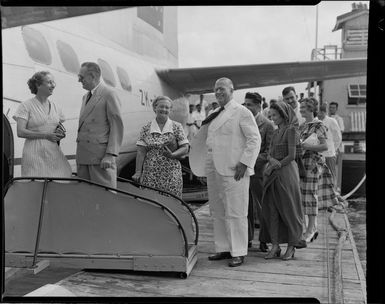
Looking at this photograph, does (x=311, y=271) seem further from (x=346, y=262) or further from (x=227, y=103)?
(x=227, y=103)

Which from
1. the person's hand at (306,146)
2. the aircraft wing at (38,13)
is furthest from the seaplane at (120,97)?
the person's hand at (306,146)

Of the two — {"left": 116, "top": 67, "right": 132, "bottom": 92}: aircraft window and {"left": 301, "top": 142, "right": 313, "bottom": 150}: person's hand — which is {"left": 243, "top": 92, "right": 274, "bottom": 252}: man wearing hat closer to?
{"left": 301, "top": 142, "right": 313, "bottom": 150}: person's hand

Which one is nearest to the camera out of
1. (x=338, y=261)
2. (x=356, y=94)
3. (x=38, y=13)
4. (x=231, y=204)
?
(x=38, y=13)

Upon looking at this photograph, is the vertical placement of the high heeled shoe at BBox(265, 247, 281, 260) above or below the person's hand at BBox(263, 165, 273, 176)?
below

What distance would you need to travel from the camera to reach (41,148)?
3.23m

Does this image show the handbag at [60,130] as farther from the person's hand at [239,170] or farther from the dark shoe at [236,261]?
the dark shoe at [236,261]

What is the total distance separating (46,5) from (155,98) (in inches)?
37.8

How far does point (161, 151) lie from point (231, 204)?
0.83 metres

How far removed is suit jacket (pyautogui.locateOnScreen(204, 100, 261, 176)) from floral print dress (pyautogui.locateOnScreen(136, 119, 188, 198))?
0.44 metres

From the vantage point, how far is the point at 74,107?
3156 mm

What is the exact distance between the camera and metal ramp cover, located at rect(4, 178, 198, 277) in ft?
11.3

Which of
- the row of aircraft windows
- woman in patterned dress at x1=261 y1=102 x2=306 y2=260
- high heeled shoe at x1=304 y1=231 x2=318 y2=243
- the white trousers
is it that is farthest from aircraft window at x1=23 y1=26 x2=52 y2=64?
high heeled shoe at x1=304 y1=231 x2=318 y2=243

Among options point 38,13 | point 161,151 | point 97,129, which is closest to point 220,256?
point 161,151

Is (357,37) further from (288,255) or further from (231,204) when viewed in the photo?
(288,255)
